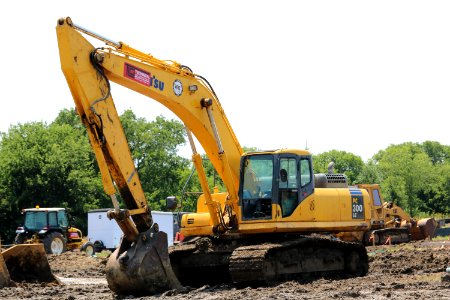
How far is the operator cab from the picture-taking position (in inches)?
676

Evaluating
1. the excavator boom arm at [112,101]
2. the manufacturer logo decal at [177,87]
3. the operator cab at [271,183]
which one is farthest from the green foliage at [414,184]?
the manufacturer logo decal at [177,87]

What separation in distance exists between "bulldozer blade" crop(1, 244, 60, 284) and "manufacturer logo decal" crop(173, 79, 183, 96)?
211 inches

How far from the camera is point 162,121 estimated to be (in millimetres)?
83188

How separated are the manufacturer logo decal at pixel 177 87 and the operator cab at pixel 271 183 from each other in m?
1.92

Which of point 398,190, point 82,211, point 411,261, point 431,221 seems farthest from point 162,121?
point 411,261

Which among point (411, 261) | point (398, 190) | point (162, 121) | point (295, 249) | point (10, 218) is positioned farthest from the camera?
point (398, 190)

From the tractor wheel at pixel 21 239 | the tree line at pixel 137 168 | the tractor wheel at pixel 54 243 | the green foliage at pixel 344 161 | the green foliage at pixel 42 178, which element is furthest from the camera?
the green foliage at pixel 344 161

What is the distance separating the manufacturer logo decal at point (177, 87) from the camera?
17.0 metres

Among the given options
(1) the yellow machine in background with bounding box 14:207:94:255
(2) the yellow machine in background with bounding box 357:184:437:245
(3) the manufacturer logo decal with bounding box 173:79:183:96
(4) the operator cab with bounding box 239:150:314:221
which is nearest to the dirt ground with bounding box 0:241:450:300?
(4) the operator cab with bounding box 239:150:314:221

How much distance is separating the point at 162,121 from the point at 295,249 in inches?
2618

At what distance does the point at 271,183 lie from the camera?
56.4 feet

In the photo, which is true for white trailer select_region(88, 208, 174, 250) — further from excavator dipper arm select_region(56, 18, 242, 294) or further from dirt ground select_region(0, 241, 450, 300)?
excavator dipper arm select_region(56, 18, 242, 294)

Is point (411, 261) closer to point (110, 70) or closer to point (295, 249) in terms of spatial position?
point (295, 249)

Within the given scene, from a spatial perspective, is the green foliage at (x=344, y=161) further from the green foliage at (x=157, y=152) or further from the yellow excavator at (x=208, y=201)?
the yellow excavator at (x=208, y=201)
